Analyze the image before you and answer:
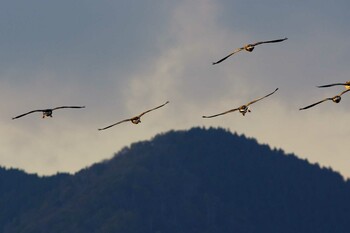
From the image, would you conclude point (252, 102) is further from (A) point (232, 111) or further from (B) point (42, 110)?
(B) point (42, 110)

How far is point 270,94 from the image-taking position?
4892 inches

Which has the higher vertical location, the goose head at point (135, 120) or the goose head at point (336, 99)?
the goose head at point (135, 120)

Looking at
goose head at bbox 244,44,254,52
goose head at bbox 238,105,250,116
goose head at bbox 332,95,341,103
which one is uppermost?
goose head at bbox 244,44,254,52

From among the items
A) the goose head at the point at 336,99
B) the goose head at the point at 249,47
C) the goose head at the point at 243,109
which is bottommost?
the goose head at the point at 336,99

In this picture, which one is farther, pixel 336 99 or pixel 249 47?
pixel 249 47

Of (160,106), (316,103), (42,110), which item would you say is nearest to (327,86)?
(316,103)

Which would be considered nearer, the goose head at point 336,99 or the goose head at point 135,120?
the goose head at point 336,99

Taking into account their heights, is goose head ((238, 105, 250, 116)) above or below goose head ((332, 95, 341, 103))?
above

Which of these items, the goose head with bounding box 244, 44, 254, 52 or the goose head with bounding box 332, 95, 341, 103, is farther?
the goose head with bounding box 244, 44, 254, 52

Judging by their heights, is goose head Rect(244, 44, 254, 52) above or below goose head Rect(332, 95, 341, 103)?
above

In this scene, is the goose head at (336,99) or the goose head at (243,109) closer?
the goose head at (336,99)

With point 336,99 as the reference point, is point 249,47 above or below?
above

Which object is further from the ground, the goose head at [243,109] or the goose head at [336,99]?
the goose head at [243,109]

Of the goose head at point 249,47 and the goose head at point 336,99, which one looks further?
A: the goose head at point 249,47
